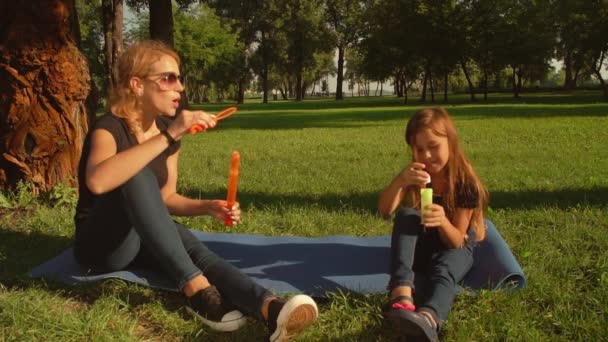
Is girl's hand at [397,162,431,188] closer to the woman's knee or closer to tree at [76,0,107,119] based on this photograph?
the woman's knee

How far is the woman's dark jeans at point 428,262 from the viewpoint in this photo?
269cm

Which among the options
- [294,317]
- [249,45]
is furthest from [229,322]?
[249,45]

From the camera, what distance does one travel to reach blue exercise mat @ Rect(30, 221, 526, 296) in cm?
318

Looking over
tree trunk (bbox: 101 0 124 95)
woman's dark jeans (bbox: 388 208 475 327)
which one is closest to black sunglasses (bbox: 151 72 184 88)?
woman's dark jeans (bbox: 388 208 475 327)

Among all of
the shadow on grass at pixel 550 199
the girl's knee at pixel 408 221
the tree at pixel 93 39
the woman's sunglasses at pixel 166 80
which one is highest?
the tree at pixel 93 39

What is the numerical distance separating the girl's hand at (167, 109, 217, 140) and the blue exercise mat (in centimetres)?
101

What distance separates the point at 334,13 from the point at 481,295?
52.9 m

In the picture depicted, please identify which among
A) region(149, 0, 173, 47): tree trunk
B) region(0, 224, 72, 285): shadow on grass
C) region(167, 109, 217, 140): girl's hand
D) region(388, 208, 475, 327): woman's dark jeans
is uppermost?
region(149, 0, 173, 47): tree trunk

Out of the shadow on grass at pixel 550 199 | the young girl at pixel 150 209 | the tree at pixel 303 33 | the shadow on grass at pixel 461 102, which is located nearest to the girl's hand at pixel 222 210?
the young girl at pixel 150 209

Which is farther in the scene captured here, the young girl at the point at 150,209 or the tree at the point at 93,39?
the tree at the point at 93,39

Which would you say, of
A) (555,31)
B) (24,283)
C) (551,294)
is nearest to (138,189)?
(24,283)

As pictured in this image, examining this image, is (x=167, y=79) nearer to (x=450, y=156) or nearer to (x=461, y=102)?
(x=450, y=156)

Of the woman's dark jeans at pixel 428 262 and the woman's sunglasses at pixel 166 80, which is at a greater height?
the woman's sunglasses at pixel 166 80

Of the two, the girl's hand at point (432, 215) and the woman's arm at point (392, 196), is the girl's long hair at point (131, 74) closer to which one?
the woman's arm at point (392, 196)
